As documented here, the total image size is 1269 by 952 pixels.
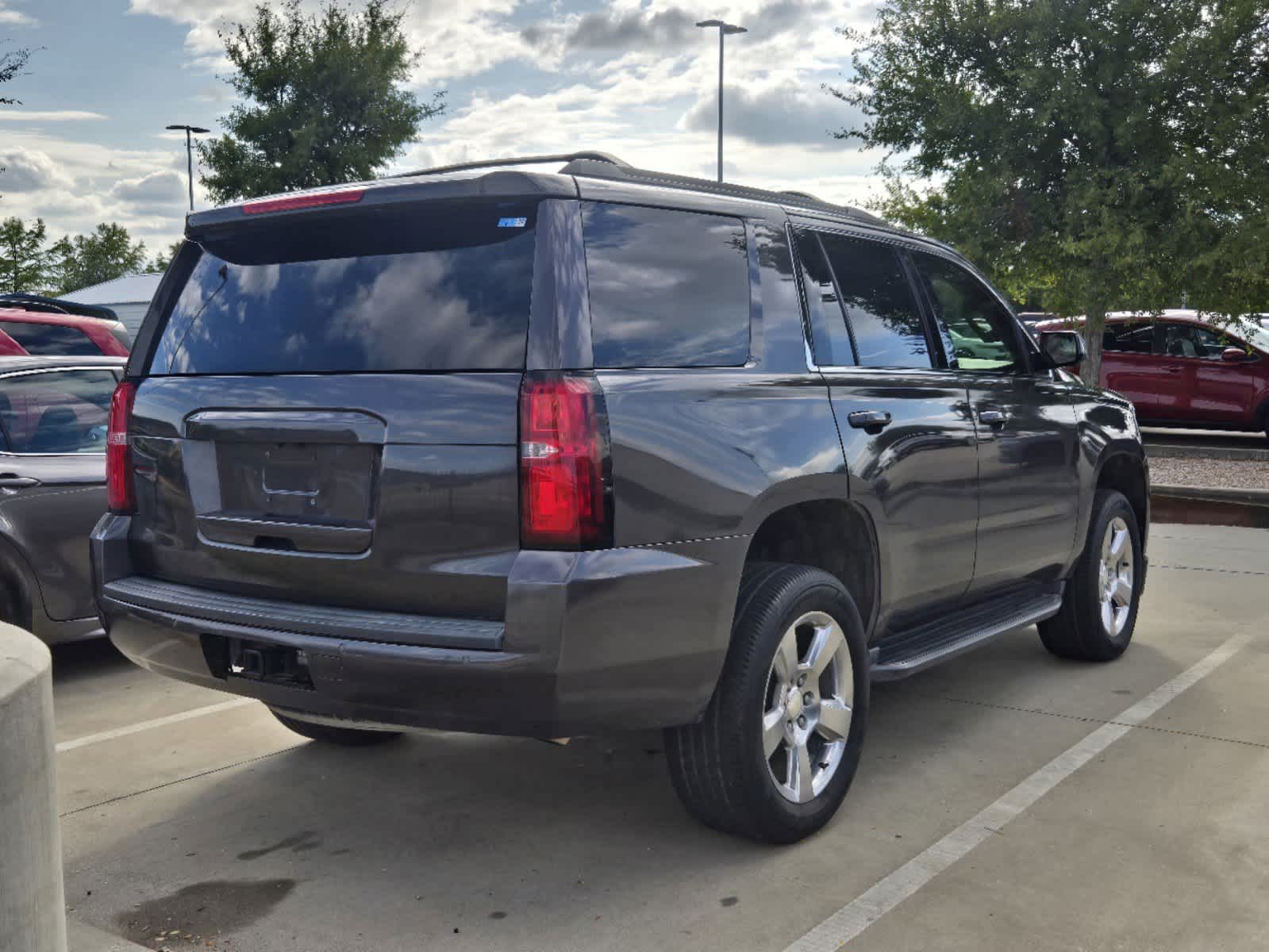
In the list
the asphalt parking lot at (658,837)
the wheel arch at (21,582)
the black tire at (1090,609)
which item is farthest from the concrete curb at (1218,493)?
the wheel arch at (21,582)

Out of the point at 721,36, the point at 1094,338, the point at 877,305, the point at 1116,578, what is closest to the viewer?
the point at 877,305

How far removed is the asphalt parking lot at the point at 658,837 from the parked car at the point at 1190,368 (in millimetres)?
13332

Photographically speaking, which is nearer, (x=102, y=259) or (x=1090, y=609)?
(x=1090, y=609)

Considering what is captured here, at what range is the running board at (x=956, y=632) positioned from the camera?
4453 millimetres

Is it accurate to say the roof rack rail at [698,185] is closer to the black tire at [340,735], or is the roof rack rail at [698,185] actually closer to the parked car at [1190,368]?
the black tire at [340,735]

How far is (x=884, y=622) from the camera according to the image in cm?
456

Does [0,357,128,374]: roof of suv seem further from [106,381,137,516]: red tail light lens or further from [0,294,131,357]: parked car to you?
[0,294,131,357]: parked car

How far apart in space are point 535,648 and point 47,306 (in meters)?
8.92

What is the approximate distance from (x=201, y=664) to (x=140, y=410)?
2.70 ft

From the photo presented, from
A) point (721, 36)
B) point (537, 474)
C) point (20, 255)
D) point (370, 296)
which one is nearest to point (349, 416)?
point (370, 296)

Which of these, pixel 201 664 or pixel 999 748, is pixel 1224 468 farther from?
pixel 201 664

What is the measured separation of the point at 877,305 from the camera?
4.76m

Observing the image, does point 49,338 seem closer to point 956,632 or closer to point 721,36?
point 956,632

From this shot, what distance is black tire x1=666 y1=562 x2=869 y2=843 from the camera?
370 centimetres
